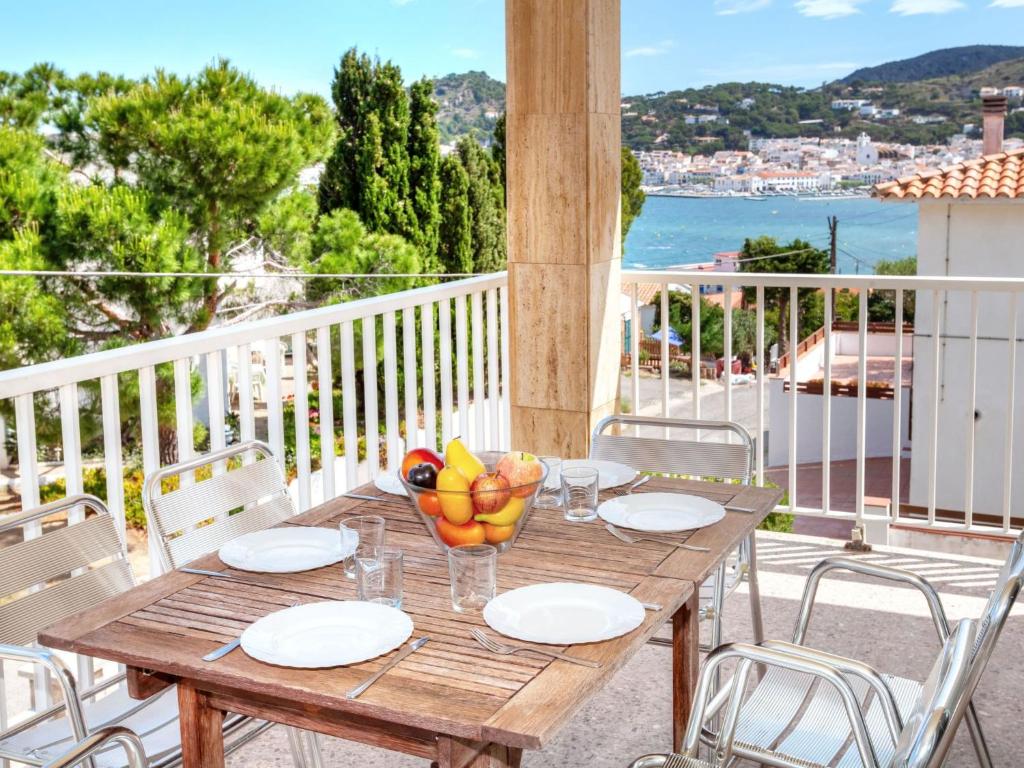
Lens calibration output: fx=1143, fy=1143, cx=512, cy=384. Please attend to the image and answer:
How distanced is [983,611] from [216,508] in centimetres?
151

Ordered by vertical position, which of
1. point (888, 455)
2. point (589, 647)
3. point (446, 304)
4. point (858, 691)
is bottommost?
point (888, 455)

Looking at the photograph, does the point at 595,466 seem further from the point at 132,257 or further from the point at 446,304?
the point at 132,257

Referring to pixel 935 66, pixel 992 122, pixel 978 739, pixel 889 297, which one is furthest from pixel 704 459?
pixel 935 66

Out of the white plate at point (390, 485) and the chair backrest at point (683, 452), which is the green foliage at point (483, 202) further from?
the white plate at point (390, 485)

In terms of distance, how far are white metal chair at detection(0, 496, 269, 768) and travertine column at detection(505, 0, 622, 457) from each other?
2.21 m

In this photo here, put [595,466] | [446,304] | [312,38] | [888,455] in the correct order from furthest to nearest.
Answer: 1. [312,38]
2. [888,455]
3. [446,304]
4. [595,466]

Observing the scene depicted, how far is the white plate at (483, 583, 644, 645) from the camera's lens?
160 cm

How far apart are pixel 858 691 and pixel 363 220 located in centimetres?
1501

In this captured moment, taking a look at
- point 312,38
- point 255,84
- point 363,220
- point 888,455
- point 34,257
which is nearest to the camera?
point 34,257

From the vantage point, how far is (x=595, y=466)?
2498 mm

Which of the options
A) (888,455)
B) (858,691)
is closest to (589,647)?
(858,691)

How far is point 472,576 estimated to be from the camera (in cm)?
172

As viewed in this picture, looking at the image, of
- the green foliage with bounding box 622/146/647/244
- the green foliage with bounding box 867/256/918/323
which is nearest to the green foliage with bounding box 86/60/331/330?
the green foliage with bounding box 622/146/647/244

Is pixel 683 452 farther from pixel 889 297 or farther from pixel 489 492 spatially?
pixel 889 297
